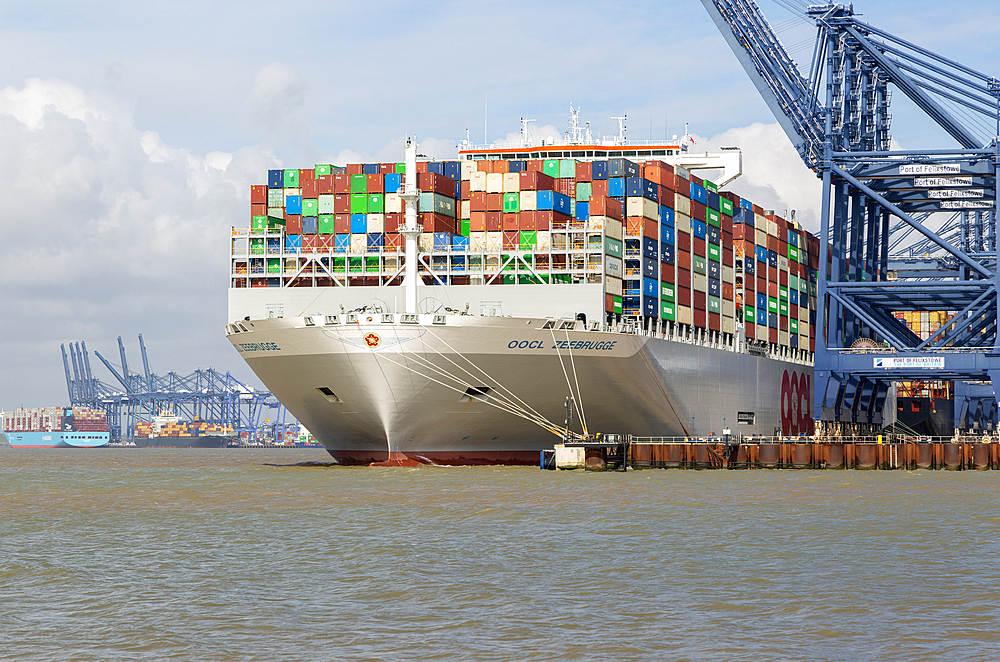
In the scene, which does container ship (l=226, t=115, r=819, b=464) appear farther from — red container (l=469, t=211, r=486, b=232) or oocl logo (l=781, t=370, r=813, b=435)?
oocl logo (l=781, t=370, r=813, b=435)

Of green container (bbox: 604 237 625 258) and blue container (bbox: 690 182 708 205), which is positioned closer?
green container (bbox: 604 237 625 258)

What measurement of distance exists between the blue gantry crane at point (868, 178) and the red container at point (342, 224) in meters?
22.7

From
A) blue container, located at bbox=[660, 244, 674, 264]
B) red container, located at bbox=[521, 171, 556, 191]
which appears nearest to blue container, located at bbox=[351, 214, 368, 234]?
red container, located at bbox=[521, 171, 556, 191]

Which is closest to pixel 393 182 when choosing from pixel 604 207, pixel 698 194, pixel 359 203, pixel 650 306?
pixel 359 203

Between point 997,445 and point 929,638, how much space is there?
131 ft

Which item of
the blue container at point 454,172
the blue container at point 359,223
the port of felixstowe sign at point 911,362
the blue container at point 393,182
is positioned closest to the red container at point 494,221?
the blue container at point 454,172

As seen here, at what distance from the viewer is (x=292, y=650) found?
14.0 metres

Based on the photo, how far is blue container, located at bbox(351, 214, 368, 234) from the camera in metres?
48.6

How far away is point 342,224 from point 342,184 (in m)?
1.66

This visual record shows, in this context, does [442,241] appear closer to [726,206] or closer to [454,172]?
[454,172]

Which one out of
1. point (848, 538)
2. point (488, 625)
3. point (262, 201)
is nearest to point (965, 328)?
point (262, 201)

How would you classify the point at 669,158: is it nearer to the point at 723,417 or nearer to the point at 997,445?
the point at 723,417

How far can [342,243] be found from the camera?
48500mm

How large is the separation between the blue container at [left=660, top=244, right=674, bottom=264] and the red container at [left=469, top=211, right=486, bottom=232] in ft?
26.3
